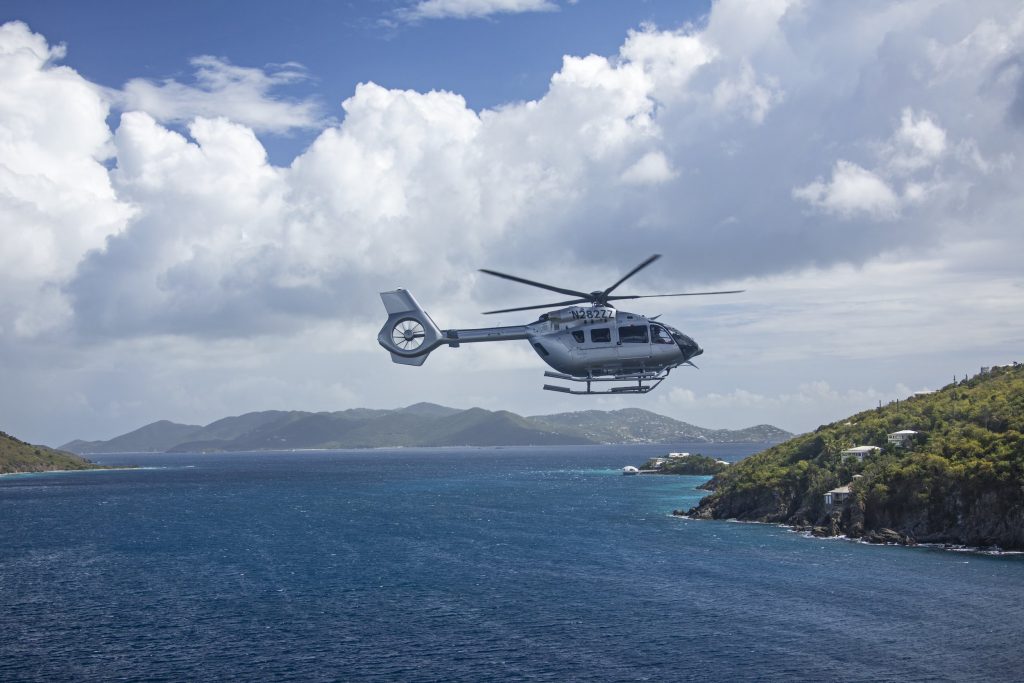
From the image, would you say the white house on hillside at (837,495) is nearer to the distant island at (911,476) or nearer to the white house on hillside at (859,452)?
the distant island at (911,476)

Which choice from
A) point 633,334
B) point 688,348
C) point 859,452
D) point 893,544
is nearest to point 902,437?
point 859,452

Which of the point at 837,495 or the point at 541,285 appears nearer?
the point at 541,285

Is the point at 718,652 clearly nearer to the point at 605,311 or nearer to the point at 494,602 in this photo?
the point at 494,602

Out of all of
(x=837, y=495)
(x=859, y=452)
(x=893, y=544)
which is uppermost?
(x=859, y=452)

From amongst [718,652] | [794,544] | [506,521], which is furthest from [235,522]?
[718,652]

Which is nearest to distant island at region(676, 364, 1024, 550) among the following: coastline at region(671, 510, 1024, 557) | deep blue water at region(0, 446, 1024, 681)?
coastline at region(671, 510, 1024, 557)

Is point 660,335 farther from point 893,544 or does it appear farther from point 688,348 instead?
point 893,544

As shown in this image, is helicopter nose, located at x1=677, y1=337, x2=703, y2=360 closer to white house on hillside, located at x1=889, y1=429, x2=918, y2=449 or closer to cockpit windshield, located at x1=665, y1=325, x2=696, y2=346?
cockpit windshield, located at x1=665, y1=325, x2=696, y2=346
